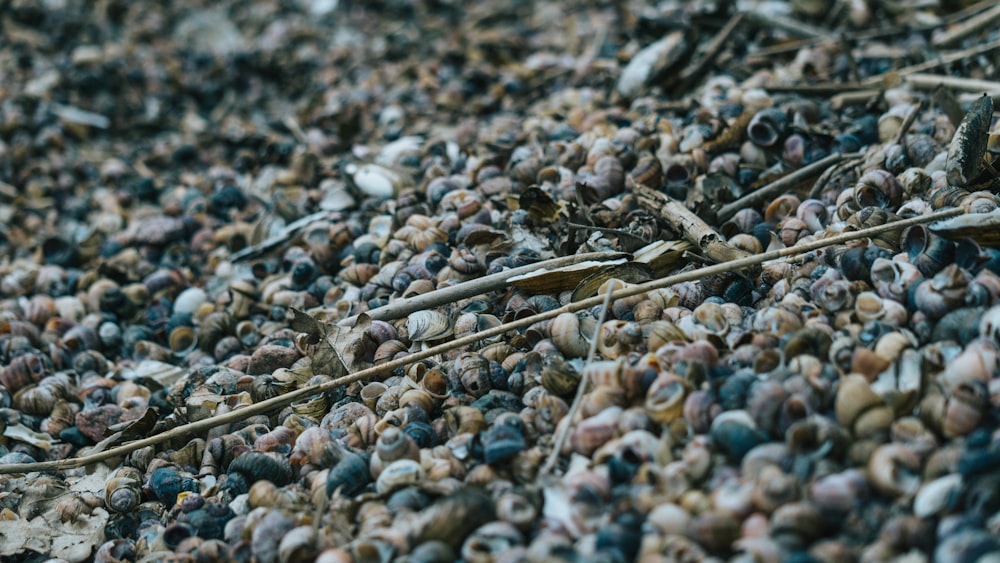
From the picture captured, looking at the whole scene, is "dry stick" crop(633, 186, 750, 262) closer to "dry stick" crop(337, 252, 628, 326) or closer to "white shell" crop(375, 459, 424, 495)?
"dry stick" crop(337, 252, 628, 326)

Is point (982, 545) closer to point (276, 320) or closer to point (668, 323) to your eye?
point (668, 323)

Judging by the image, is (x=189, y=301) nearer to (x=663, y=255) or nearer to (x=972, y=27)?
(x=663, y=255)

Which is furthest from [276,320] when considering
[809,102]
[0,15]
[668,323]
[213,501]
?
[0,15]

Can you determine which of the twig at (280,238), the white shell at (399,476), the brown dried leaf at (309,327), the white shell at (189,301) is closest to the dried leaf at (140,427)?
the brown dried leaf at (309,327)

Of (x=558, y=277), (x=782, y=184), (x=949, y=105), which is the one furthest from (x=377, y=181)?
(x=949, y=105)

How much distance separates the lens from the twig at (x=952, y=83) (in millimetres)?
3809

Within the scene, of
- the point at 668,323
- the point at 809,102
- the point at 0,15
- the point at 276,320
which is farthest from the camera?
the point at 0,15

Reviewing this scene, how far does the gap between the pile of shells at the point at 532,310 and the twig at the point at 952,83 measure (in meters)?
0.02

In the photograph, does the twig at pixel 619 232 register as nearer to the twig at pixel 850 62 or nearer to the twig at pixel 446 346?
the twig at pixel 446 346

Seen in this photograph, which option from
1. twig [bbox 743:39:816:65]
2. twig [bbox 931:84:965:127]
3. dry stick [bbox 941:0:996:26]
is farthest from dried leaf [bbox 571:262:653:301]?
dry stick [bbox 941:0:996:26]

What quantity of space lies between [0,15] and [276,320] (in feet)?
18.3

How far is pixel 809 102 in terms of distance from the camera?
166 inches

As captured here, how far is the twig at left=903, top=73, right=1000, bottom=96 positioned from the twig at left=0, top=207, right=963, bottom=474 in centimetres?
129

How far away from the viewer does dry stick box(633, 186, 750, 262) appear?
3.15 m
